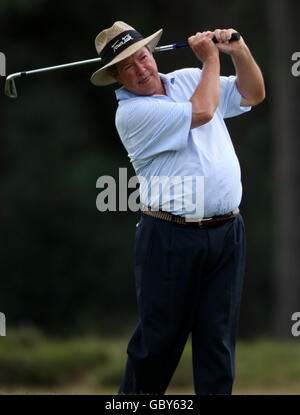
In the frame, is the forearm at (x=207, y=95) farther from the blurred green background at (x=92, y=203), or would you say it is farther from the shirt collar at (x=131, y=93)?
the blurred green background at (x=92, y=203)

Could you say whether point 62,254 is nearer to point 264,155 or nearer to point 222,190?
point 264,155

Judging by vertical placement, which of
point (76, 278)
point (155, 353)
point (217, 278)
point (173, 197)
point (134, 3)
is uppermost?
point (134, 3)

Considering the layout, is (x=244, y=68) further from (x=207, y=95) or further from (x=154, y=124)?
(x=154, y=124)

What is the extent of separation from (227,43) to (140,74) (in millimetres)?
422

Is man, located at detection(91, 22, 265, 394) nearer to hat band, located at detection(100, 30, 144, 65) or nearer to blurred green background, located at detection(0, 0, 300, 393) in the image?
hat band, located at detection(100, 30, 144, 65)

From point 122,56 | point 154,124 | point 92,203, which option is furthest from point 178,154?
point 92,203

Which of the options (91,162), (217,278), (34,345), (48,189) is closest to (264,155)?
(91,162)

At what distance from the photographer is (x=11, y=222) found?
15219 millimetres

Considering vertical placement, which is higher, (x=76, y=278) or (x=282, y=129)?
(x=282, y=129)

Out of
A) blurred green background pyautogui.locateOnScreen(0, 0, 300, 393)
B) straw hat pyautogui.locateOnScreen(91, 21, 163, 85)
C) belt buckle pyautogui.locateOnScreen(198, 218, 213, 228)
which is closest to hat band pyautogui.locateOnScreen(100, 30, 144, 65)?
straw hat pyautogui.locateOnScreen(91, 21, 163, 85)

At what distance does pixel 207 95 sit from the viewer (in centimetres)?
418

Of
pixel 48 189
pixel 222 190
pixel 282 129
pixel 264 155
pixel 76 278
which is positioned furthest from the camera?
pixel 264 155

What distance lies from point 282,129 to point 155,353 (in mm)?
8952

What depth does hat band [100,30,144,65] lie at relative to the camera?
4.41 metres
